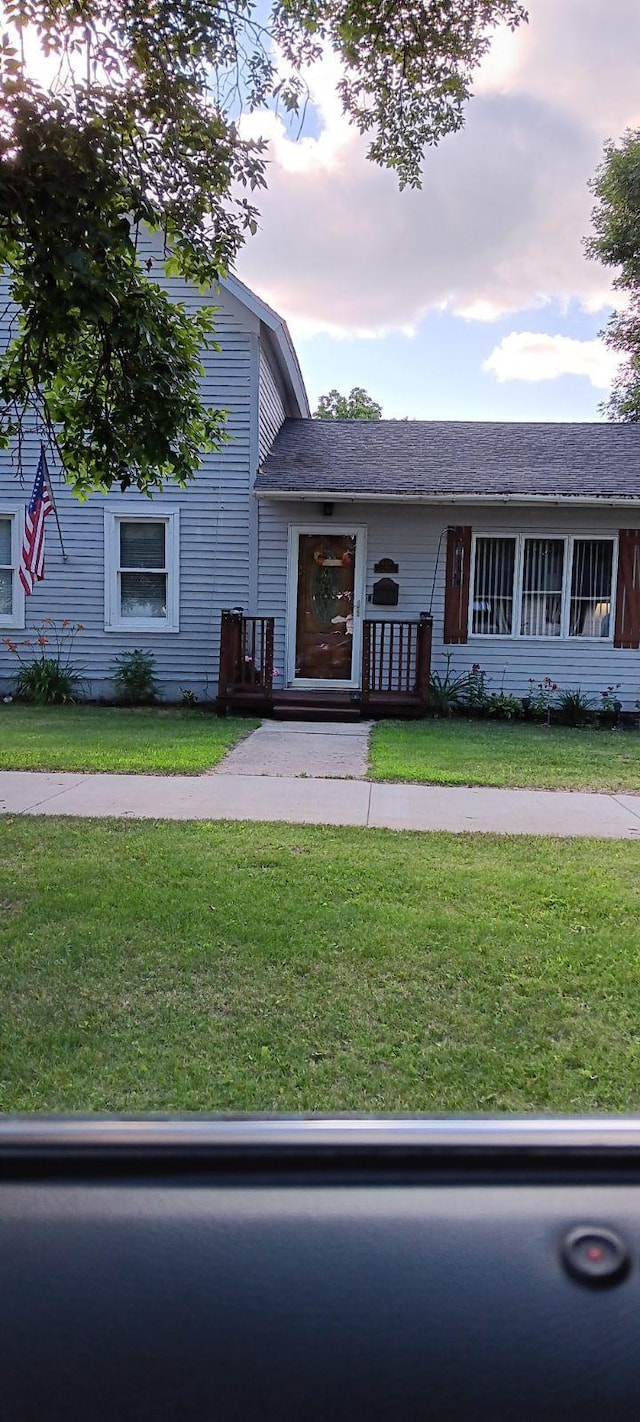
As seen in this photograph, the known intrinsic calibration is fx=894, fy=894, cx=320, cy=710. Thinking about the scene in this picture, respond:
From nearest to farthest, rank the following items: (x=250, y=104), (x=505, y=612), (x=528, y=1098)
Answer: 1. (x=528, y=1098)
2. (x=250, y=104)
3. (x=505, y=612)

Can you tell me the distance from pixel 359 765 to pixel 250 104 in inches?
200

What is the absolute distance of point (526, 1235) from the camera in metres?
0.82

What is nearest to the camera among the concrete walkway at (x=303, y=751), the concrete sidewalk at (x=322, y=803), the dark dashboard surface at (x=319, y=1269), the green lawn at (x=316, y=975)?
the dark dashboard surface at (x=319, y=1269)

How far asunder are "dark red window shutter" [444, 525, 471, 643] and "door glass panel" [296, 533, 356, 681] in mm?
1331

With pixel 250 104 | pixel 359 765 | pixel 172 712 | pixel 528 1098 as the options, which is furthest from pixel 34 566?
pixel 528 1098

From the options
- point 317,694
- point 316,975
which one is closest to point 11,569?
point 317,694

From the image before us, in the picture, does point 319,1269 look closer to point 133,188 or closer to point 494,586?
point 133,188

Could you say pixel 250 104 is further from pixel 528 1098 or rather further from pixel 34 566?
pixel 34 566

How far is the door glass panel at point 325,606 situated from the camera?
12547 millimetres

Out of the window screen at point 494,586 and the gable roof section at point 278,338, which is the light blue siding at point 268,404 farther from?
the window screen at point 494,586

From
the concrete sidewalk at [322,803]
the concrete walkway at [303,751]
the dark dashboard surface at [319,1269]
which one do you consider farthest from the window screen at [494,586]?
the dark dashboard surface at [319,1269]

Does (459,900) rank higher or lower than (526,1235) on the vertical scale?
lower

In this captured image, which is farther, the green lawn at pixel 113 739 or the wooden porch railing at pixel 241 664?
the wooden porch railing at pixel 241 664

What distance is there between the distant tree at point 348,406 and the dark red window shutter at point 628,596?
2938cm
